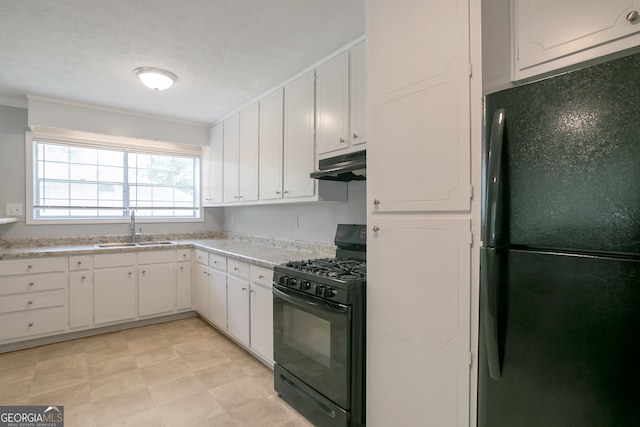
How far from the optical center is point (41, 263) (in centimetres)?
319

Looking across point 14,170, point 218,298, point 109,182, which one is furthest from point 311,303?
point 14,170

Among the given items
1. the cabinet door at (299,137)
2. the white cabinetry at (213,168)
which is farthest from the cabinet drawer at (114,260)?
the cabinet door at (299,137)

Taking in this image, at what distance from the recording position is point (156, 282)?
12.5 ft

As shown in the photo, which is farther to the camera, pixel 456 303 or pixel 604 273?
pixel 456 303

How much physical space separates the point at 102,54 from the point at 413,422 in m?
3.20

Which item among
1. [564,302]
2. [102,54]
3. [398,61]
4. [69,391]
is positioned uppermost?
[102,54]

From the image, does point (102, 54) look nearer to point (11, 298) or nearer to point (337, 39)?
point (337, 39)

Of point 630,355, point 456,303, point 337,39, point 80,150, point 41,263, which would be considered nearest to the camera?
point 630,355

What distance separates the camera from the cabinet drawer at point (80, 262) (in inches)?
132

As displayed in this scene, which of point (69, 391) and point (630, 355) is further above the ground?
point (630, 355)

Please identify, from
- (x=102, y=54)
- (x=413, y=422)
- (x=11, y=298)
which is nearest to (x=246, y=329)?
(x=413, y=422)

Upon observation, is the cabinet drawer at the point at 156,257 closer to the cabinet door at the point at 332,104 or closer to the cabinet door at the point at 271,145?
the cabinet door at the point at 271,145

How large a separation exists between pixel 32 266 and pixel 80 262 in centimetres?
38

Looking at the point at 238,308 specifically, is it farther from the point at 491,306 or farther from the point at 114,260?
the point at 491,306
